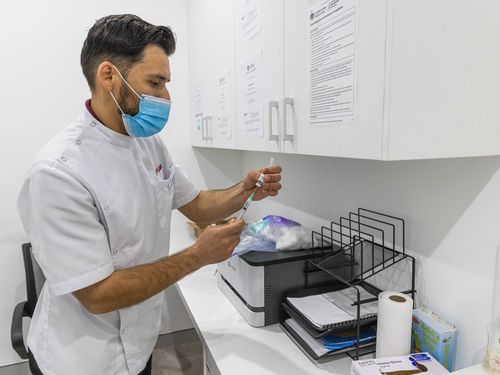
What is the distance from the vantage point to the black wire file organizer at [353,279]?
0.99 m

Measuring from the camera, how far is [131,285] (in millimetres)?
922

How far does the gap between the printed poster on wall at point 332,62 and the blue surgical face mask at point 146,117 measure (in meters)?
0.44

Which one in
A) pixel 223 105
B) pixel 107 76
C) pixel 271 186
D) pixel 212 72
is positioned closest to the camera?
pixel 107 76

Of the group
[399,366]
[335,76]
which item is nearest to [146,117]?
[335,76]

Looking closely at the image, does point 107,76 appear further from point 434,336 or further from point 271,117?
point 434,336

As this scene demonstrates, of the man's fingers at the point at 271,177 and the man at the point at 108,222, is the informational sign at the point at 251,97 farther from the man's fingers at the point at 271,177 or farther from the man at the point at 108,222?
the man at the point at 108,222

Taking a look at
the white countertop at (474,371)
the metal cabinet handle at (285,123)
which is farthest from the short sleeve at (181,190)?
the white countertop at (474,371)

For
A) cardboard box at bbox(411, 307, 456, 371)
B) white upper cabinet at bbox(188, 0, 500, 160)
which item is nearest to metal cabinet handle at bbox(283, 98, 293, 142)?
white upper cabinet at bbox(188, 0, 500, 160)

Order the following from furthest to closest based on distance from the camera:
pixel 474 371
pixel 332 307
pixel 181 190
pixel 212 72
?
pixel 212 72, pixel 181 190, pixel 332 307, pixel 474 371

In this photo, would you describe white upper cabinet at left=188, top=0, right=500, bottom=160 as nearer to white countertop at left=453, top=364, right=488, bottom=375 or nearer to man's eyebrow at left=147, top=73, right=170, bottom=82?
man's eyebrow at left=147, top=73, right=170, bottom=82

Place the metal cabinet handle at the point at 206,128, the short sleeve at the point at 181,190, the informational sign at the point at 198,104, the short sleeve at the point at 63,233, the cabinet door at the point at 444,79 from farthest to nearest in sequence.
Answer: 1. the informational sign at the point at 198,104
2. the metal cabinet handle at the point at 206,128
3. the short sleeve at the point at 181,190
4. the short sleeve at the point at 63,233
5. the cabinet door at the point at 444,79

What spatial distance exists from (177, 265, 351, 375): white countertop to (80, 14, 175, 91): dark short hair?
848mm

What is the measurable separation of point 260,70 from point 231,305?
34.2 inches

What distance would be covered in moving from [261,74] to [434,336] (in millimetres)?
916
